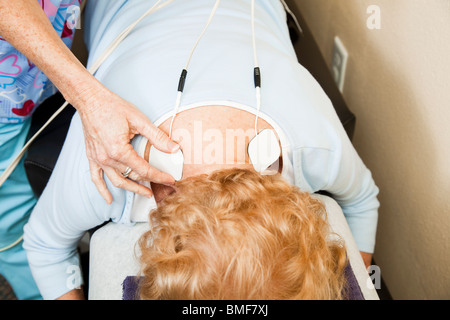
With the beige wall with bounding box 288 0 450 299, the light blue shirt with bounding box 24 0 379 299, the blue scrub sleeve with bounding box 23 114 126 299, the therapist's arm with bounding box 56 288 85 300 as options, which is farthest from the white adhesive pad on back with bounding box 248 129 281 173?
the therapist's arm with bounding box 56 288 85 300

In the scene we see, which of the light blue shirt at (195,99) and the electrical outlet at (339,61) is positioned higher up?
the electrical outlet at (339,61)

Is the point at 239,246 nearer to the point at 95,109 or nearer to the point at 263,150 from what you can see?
the point at 263,150

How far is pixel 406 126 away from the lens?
3.37 feet

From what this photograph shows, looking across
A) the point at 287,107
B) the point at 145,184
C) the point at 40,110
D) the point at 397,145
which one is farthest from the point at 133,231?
the point at 397,145

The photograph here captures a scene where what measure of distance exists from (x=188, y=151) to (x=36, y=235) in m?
0.38

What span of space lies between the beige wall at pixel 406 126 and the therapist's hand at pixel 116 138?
0.56m

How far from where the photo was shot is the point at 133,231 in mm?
848

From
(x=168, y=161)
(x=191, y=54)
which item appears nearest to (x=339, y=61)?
(x=191, y=54)

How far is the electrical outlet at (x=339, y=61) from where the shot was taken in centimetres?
135

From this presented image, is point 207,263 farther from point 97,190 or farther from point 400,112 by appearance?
point 400,112

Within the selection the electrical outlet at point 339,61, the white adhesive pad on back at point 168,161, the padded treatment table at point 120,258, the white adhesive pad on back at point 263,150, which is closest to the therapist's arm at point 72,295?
the padded treatment table at point 120,258

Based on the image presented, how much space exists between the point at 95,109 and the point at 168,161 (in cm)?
16

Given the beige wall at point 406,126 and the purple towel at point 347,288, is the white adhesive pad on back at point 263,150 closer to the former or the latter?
the purple towel at point 347,288

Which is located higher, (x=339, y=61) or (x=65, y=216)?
(x=339, y=61)
